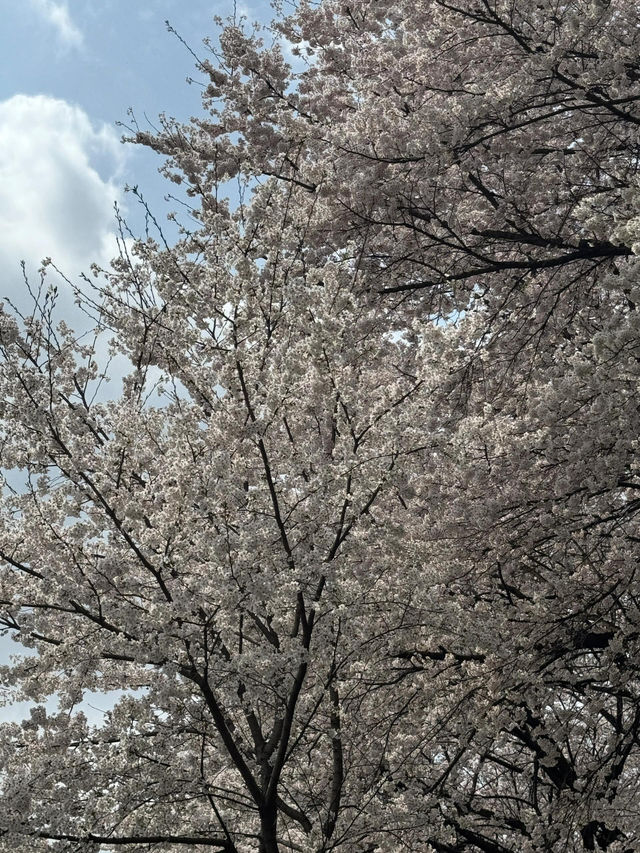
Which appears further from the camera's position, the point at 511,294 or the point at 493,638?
the point at 511,294

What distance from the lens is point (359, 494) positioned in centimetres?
541

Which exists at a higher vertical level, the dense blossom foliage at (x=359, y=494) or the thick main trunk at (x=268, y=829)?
the dense blossom foliage at (x=359, y=494)

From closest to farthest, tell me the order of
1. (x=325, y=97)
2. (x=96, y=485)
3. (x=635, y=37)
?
1. (x=96, y=485)
2. (x=635, y=37)
3. (x=325, y=97)

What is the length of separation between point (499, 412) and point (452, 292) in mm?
1501

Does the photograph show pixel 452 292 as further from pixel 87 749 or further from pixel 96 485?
pixel 87 749

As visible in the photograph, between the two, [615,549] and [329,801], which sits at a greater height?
[615,549]

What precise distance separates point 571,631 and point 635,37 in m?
4.84

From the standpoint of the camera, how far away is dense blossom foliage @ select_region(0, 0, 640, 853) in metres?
5.40

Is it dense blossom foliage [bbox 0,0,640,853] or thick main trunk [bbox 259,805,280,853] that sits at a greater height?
dense blossom foliage [bbox 0,0,640,853]

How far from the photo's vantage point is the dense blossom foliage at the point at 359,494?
17.7 feet

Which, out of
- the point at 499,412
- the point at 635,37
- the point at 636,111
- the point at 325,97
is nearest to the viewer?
the point at 635,37

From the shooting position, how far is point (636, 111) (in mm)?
6980


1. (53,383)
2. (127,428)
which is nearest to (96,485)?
(127,428)

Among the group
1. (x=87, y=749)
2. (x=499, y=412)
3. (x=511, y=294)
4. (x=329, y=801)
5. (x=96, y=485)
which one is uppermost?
(x=511, y=294)
